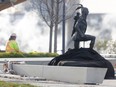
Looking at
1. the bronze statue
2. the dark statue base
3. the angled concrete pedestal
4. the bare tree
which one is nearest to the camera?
the angled concrete pedestal

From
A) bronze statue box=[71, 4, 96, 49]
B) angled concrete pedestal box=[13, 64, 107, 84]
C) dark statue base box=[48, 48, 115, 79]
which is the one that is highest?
bronze statue box=[71, 4, 96, 49]

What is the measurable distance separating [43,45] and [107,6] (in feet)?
25.9

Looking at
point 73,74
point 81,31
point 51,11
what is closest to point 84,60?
point 81,31

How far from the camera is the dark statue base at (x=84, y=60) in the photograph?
19625 millimetres

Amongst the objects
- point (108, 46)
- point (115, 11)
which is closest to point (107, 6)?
point (115, 11)

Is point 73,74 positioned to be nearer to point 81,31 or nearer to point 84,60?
point 84,60

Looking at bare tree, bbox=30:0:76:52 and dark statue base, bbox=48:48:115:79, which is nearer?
dark statue base, bbox=48:48:115:79

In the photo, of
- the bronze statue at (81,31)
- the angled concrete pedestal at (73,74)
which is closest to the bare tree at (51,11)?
the bronze statue at (81,31)

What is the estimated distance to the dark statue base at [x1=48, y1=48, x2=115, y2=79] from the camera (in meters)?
19.6

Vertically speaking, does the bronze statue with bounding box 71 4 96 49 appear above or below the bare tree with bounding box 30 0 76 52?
below

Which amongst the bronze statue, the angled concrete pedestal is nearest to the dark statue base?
the bronze statue

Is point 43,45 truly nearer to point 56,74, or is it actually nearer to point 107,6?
point 107,6

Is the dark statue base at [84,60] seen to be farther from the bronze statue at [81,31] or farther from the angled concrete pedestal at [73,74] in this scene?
the angled concrete pedestal at [73,74]

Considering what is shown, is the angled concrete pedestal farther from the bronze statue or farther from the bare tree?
the bare tree
